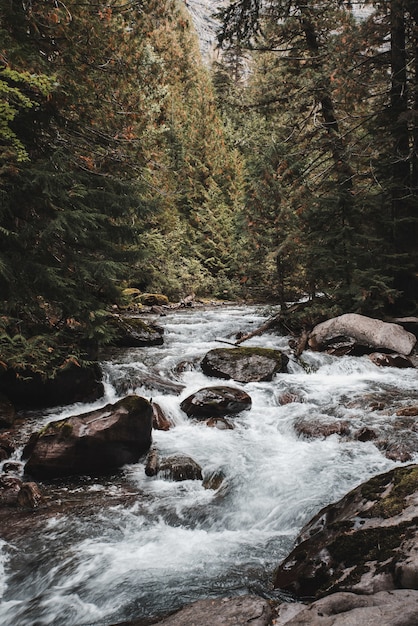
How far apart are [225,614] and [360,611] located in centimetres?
93

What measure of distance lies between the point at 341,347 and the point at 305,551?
8.15 m

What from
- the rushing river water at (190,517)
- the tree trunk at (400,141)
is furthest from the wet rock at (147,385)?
the tree trunk at (400,141)

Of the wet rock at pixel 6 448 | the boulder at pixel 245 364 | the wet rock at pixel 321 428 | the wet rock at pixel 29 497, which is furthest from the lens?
the boulder at pixel 245 364

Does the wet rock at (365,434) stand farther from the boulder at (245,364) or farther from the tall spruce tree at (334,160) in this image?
the tall spruce tree at (334,160)

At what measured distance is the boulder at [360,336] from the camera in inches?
420

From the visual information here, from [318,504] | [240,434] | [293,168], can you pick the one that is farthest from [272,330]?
[318,504]

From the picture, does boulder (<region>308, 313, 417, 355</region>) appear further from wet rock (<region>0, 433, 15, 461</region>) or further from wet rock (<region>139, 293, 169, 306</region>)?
wet rock (<region>139, 293, 169, 306</region>)

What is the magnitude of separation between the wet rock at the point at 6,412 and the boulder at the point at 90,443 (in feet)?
3.81

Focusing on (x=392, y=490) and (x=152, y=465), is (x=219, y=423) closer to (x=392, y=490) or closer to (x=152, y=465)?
(x=152, y=465)

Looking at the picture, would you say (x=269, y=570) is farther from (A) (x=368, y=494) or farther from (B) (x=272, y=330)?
(B) (x=272, y=330)

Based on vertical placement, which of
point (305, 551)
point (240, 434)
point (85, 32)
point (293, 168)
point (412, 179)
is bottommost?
point (240, 434)

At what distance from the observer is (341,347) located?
431 inches

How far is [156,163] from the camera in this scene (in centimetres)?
834

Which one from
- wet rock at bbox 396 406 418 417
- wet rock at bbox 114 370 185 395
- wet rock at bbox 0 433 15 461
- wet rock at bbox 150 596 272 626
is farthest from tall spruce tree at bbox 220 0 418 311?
wet rock at bbox 150 596 272 626
